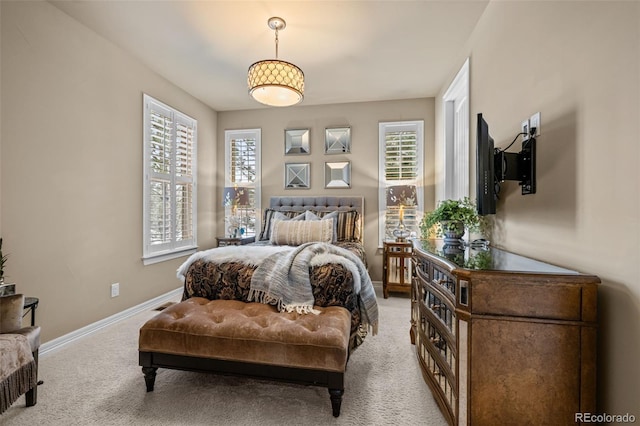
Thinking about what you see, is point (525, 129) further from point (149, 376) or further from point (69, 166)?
point (69, 166)

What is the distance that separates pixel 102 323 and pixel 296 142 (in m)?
3.38

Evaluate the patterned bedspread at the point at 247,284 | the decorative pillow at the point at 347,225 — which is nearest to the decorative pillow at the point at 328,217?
the decorative pillow at the point at 347,225

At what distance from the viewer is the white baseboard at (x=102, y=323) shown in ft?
7.93

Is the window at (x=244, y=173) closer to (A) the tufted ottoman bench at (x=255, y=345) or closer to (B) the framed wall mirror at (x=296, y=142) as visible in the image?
(B) the framed wall mirror at (x=296, y=142)

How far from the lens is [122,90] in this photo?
123 inches

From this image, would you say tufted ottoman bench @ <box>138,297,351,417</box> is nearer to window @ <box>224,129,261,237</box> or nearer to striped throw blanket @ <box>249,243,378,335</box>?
striped throw blanket @ <box>249,243,378,335</box>

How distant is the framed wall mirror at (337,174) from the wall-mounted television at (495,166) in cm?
277

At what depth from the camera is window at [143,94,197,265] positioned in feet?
11.5

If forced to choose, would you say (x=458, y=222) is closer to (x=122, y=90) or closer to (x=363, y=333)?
(x=363, y=333)

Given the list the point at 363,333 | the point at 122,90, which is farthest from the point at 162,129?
the point at 363,333

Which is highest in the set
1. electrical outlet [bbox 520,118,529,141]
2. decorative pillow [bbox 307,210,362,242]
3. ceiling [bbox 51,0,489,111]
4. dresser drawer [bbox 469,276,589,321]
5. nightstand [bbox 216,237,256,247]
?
ceiling [bbox 51,0,489,111]

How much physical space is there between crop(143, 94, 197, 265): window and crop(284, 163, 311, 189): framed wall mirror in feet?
4.57

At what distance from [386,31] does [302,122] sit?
2189 millimetres

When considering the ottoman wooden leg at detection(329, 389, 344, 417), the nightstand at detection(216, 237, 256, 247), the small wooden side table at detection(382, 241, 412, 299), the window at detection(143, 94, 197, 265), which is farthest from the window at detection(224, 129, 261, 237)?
the ottoman wooden leg at detection(329, 389, 344, 417)
